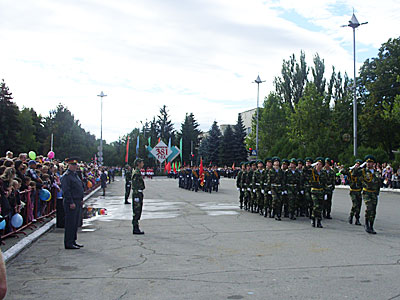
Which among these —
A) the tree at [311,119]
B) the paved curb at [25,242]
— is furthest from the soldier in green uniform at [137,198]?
the tree at [311,119]

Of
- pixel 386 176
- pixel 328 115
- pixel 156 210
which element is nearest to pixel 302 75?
pixel 328 115

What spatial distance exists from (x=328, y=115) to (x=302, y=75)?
15.4m

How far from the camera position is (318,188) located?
497 inches

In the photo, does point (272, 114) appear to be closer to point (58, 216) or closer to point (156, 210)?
point (156, 210)

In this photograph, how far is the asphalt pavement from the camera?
19.6 feet

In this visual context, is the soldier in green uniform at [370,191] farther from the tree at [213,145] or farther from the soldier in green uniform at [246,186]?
the tree at [213,145]

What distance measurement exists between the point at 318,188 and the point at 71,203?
22.7ft

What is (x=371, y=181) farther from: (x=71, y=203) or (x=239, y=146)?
(x=239, y=146)

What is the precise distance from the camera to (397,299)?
17.9ft

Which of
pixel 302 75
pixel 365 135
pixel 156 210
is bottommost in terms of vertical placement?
pixel 156 210

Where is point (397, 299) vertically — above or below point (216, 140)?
below

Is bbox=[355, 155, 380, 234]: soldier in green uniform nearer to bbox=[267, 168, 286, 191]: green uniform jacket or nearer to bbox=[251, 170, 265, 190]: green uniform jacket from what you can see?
bbox=[267, 168, 286, 191]: green uniform jacket

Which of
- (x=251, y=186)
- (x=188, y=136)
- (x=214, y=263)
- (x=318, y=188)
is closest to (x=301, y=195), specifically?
(x=251, y=186)

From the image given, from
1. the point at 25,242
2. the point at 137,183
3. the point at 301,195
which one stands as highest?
the point at 137,183
